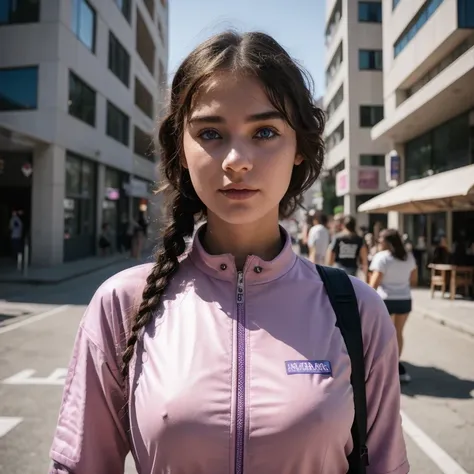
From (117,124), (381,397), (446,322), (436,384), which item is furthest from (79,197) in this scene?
(381,397)

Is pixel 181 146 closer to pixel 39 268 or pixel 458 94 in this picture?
pixel 458 94

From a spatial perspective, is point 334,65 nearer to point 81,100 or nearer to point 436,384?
point 81,100

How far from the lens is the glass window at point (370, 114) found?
32.1 metres

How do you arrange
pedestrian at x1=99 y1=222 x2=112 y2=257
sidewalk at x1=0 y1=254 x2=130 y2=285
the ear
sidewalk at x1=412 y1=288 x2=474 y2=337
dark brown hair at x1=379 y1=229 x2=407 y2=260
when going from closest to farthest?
1. the ear
2. dark brown hair at x1=379 y1=229 x2=407 y2=260
3. sidewalk at x1=412 y1=288 x2=474 y2=337
4. sidewalk at x1=0 y1=254 x2=130 y2=285
5. pedestrian at x1=99 y1=222 x2=112 y2=257

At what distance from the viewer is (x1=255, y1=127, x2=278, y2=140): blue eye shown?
1368 mm

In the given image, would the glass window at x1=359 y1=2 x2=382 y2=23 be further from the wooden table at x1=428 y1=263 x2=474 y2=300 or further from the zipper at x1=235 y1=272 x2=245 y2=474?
the zipper at x1=235 y1=272 x2=245 y2=474

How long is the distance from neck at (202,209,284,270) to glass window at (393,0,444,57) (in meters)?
17.1

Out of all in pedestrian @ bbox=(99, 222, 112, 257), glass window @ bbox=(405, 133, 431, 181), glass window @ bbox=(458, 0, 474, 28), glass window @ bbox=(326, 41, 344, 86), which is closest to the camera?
glass window @ bbox=(458, 0, 474, 28)

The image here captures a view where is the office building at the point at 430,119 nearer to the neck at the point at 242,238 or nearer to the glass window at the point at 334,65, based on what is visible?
the neck at the point at 242,238

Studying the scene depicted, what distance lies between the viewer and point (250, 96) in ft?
4.42

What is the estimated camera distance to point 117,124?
25.4 metres

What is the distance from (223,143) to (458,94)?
14.1 metres

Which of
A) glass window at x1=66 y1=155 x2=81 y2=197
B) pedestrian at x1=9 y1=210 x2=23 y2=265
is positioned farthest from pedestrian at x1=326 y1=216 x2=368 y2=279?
glass window at x1=66 y1=155 x2=81 y2=197

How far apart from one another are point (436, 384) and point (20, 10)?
18710mm
